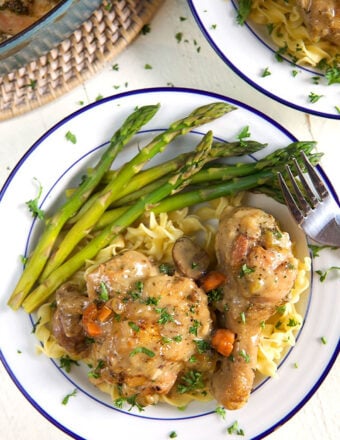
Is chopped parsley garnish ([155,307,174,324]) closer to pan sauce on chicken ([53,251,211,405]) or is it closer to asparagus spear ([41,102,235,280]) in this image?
pan sauce on chicken ([53,251,211,405])

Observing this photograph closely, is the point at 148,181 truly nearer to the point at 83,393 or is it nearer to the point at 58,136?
the point at 58,136

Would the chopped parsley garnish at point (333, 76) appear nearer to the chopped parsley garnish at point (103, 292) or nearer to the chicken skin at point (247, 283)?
the chicken skin at point (247, 283)

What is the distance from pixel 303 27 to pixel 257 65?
695 millimetres

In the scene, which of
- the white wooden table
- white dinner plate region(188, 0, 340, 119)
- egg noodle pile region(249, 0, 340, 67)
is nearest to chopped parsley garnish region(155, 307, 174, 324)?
the white wooden table

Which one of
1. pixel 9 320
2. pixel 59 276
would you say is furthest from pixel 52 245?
pixel 9 320

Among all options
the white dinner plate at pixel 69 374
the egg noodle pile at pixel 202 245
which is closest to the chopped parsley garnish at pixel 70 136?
the white dinner plate at pixel 69 374

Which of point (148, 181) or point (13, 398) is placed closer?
point (148, 181)

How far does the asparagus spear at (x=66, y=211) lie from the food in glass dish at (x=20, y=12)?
3.89 ft

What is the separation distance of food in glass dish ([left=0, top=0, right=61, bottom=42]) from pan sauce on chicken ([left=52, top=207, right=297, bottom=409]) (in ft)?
6.84

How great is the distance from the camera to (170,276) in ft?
16.4

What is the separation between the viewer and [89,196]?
5.22 metres

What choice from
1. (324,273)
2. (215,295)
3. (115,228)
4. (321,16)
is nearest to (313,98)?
(321,16)

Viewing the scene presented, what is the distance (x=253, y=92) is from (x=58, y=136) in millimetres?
1685

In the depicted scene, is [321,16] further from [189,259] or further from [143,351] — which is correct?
[143,351]
